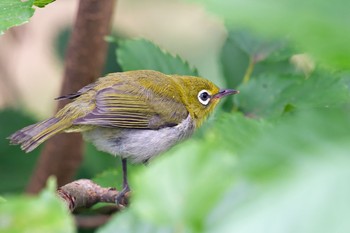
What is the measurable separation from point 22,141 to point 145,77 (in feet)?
2.00

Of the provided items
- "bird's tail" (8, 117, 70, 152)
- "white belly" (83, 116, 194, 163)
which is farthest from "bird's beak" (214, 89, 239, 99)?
"bird's tail" (8, 117, 70, 152)

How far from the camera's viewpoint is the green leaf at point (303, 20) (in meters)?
0.58

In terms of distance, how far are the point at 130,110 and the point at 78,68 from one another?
0.28 metres

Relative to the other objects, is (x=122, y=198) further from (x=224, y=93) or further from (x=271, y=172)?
(x=271, y=172)

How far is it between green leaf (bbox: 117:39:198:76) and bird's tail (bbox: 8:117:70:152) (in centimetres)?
39

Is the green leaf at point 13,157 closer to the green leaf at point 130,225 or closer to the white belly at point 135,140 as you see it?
the white belly at point 135,140

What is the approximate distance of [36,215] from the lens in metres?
0.66

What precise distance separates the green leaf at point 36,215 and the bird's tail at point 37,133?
189 centimetres

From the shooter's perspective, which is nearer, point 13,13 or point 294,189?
point 294,189

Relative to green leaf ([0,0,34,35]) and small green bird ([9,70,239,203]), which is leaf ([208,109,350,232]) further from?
small green bird ([9,70,239,203])

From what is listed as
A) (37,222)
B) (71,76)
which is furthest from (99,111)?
(37,222)

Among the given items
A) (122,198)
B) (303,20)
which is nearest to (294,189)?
(303,20)

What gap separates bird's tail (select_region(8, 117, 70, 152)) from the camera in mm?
2576

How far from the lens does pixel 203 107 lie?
11.0 feet
